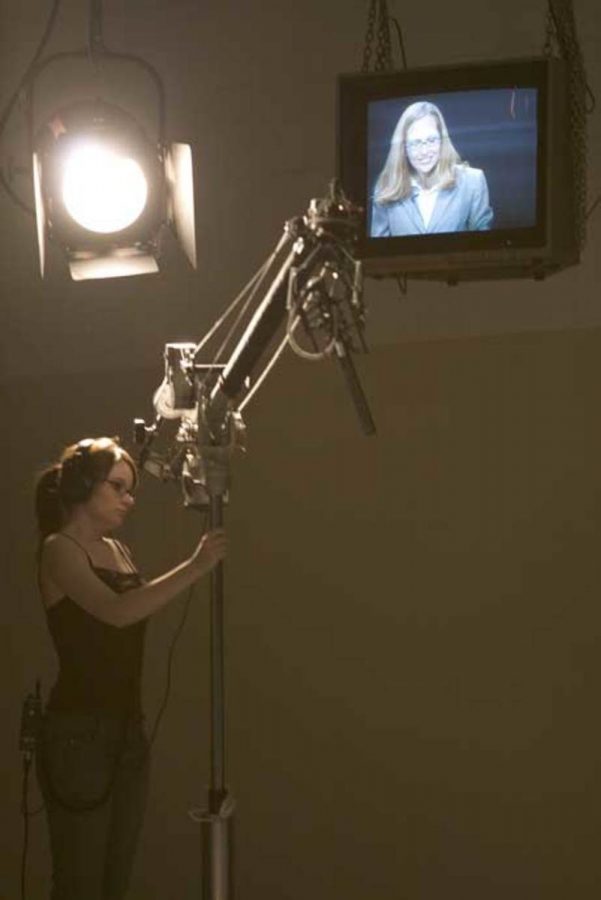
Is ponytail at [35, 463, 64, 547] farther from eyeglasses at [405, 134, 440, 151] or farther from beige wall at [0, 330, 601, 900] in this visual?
eyeglasses at [405, 134, 440, 151]

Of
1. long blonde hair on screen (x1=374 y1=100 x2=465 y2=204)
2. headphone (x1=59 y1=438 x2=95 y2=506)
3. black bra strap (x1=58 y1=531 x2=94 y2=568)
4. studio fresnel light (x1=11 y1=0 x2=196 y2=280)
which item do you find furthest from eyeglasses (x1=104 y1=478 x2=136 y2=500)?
long blonde hair on screen (x1=374 y1=100 x2=465 y2=204)

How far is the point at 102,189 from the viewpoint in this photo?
2902 millimetres

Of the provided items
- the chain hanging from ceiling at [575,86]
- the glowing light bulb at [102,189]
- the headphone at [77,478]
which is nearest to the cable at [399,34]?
the chain hanging from ceiling at [575,86]

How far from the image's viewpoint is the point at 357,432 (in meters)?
3.87

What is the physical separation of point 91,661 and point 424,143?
4.60 feet

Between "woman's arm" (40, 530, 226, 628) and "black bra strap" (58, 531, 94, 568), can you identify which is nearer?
"woman's arm" (40, 530, 226, 628)

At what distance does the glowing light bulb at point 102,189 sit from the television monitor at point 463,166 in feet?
2.07

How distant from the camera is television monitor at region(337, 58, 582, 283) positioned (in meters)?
3.24

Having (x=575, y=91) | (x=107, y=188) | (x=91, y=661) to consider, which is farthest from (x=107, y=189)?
(x=575, y=91)

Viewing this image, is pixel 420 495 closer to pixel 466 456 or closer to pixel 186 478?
pixel 466 456

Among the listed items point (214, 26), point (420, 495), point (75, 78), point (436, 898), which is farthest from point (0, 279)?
point (436, 898)

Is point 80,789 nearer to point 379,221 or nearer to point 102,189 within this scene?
point 102,189

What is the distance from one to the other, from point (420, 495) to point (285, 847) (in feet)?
3.39

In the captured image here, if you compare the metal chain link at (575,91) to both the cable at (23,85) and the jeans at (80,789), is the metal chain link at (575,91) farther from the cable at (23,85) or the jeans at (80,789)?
the jeans at (80,789)
